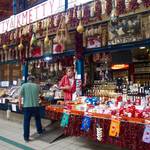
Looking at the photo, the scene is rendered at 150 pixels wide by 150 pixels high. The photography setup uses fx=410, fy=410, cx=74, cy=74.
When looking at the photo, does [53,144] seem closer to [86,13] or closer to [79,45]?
[79,45]

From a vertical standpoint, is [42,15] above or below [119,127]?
above

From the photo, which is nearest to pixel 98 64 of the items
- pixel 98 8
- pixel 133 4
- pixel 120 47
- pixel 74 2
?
pixel 120 47

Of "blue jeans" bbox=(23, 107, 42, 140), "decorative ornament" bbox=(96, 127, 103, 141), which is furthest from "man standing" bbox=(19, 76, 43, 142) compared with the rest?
"decorative ornament" bbox=(96, 127, 103, 141)

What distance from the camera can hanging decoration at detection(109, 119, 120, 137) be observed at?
283 inches

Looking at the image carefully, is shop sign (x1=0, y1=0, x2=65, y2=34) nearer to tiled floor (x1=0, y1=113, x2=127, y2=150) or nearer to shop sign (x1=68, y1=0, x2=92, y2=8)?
shop sign (x1=68, y1=0, x2=92, y2=8)

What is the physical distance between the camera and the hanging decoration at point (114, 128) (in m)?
7.18

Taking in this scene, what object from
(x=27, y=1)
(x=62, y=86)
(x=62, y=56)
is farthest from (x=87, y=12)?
(x=27, y=1)

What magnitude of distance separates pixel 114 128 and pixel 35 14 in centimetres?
553

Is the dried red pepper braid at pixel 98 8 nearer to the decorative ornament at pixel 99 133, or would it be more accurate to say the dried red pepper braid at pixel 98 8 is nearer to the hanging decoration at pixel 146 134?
the decorative ornament at pixel 99 133

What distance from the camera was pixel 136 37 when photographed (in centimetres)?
941

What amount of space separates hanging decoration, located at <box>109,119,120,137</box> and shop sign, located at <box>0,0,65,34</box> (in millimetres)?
4230

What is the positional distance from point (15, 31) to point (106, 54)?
11.3ft

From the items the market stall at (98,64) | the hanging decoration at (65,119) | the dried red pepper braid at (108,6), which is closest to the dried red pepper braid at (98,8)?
the market stall at (98,64)

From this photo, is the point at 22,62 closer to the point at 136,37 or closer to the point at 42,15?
the point at 42,15
